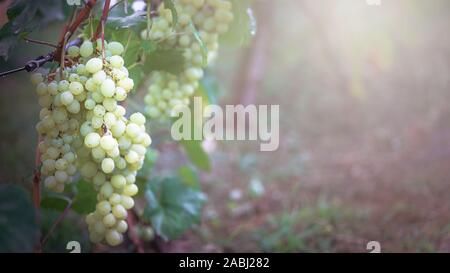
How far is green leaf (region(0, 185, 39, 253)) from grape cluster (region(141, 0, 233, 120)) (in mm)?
497

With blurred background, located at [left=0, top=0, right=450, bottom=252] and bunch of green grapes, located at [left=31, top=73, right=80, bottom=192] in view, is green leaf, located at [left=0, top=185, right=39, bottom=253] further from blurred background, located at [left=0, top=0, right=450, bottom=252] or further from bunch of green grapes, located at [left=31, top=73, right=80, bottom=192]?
blurred background, located at [left=0, top=0, right=450, bottom=252]

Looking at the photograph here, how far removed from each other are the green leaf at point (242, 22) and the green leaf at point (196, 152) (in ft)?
1.29

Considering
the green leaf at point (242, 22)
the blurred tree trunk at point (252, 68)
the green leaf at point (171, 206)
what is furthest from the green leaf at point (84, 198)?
the blurred tree trunk at point (252, 68)

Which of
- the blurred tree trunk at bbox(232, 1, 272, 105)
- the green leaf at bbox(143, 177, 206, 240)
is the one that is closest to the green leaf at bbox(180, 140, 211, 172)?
the green leaf at bbox(143, 177, 206, 240)

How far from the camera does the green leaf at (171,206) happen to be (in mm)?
1331

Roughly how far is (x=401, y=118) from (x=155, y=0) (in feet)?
8.44

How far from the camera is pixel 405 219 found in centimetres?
189

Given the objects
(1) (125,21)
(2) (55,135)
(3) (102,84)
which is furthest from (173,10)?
(2) (55,135)

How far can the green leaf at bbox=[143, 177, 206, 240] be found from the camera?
52.4 inches

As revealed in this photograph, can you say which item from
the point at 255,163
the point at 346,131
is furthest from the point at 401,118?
the point at 255,163

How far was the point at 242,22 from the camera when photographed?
1217mm

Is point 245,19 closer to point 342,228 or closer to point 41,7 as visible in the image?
point 41,7

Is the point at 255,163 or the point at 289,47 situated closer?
the point at 255,163
